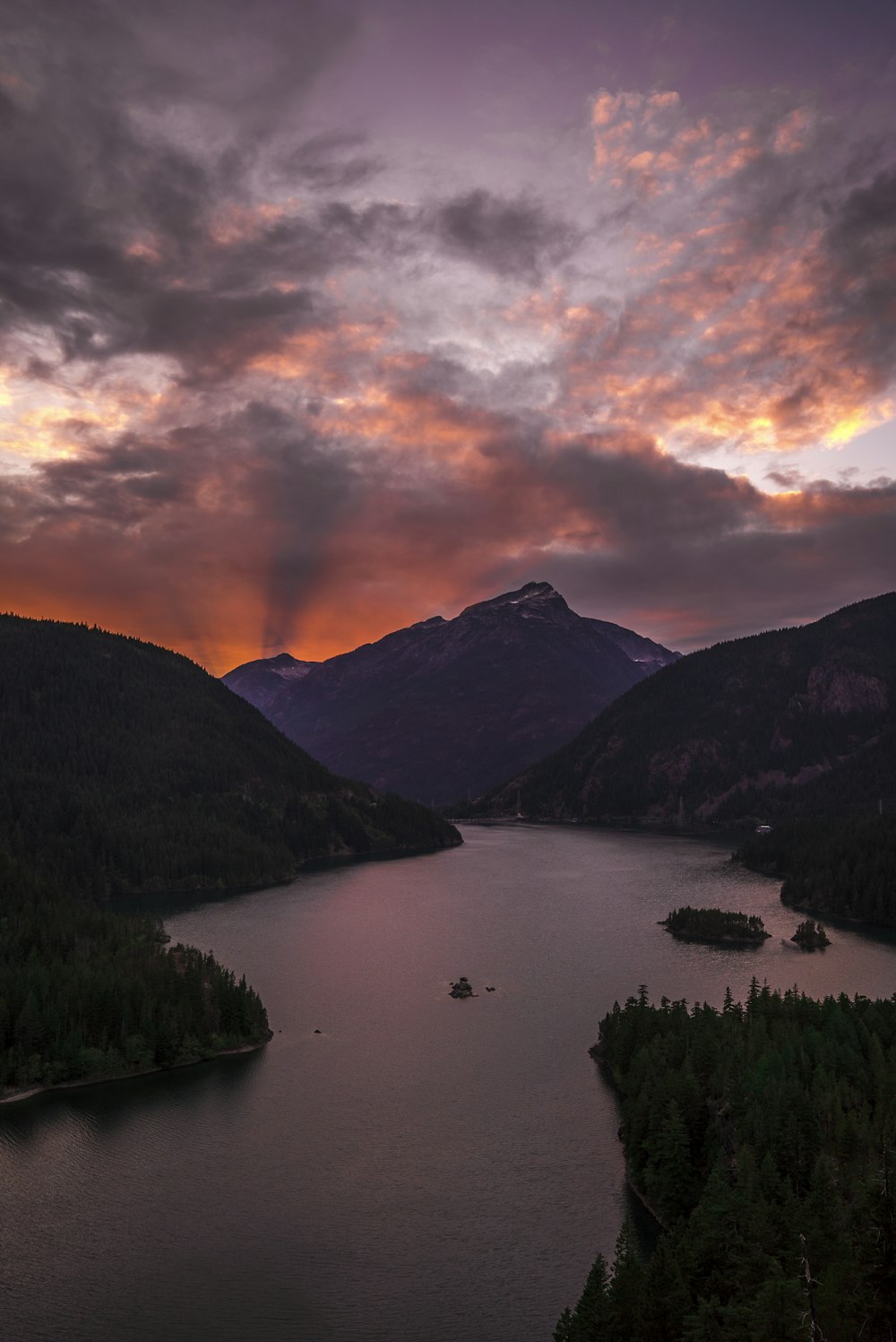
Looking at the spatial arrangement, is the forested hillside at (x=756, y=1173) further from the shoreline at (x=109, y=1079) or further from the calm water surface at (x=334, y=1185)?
the shoreline at (x=109, y=1079)

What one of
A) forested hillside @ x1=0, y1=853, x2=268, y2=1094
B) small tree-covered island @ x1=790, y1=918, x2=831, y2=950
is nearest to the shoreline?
forested hillside @ x1=0, y1=853, x2=268, y2=1094

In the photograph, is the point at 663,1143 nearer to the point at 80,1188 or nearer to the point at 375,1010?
the point at 80,1188

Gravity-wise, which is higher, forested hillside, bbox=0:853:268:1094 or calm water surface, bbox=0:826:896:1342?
forested hillside, bbox=0:853:268:1094

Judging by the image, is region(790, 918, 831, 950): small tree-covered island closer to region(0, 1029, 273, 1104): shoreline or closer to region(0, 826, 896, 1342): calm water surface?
region(0, 826, 896, 1342): calm water surface

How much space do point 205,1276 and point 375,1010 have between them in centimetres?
7318

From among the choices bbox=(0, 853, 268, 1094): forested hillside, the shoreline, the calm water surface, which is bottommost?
the calm water surface

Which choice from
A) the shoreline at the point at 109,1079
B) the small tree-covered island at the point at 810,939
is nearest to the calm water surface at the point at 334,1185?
the shoreline at the point at 109,1079

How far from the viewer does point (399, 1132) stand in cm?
9706

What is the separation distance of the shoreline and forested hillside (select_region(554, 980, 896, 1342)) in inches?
1770

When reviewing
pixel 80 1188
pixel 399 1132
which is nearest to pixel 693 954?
pixel 399 1132

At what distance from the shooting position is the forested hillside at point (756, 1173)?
149 feet

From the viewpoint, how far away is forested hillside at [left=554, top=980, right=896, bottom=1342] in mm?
45406

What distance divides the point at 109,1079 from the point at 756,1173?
244 ft

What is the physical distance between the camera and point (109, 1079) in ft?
373
